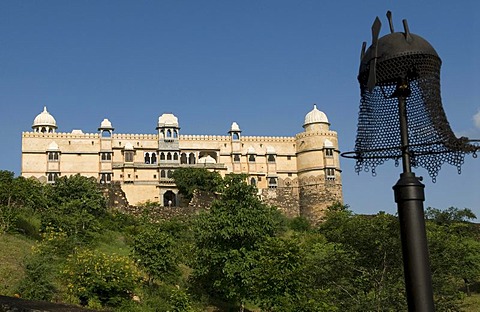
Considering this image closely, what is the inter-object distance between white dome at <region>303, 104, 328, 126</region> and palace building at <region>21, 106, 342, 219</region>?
0.36 feet

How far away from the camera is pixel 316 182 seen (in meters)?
53.4

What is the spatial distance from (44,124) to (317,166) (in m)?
28.5

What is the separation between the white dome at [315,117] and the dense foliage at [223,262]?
2268 cm

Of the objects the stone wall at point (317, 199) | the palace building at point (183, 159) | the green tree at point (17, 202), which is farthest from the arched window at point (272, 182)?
the green tree at point (17, 202)

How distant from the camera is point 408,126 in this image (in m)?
3.57

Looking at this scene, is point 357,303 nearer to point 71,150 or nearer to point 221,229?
point 221,229

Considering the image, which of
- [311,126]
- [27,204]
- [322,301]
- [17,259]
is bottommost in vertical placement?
[322,301]

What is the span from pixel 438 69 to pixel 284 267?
17.7 meters

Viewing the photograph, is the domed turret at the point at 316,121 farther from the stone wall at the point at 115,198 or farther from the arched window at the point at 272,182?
the stone wall at the point at 115,198

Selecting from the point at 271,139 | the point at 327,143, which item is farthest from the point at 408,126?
the point at 271,139

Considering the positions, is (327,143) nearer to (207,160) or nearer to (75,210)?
(207,160)

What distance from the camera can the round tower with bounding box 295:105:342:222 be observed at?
52.2m

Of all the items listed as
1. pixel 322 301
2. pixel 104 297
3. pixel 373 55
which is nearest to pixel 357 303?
A: pixel 322 301

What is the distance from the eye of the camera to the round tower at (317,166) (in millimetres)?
52188
